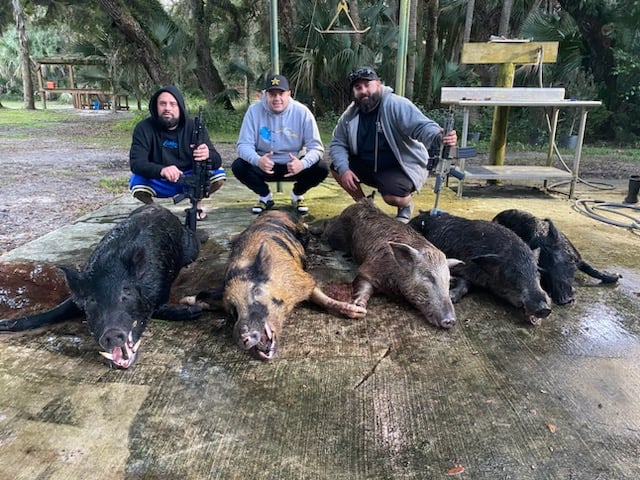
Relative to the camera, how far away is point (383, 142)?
5535mm

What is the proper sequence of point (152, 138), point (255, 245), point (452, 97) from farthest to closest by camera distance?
point (452, 97), point (152, 138), point (255, 245)

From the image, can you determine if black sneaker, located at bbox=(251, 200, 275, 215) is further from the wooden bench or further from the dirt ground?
the wooden bench

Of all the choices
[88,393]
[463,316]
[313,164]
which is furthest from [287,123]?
[88,393]

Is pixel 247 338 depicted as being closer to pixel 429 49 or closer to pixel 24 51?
pixel 429 49

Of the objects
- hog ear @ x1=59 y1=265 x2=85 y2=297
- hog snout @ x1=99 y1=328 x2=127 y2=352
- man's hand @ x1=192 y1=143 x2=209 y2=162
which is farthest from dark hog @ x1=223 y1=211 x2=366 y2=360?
man's hand @ x1=192 y1=143 x2=209 y2=162

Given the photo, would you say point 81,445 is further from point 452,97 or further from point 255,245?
point 452,97

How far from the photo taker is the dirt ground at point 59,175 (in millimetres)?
6109

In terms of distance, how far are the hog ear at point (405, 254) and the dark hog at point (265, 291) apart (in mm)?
537

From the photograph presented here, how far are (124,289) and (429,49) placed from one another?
1376 centimetres

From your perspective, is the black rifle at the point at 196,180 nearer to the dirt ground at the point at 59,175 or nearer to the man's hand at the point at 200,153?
the man's hand at the point at 200,153

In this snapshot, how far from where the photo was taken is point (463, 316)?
11.6 feet

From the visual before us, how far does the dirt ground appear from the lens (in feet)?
20.0

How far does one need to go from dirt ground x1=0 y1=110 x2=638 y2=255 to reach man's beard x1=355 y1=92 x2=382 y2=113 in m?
3.90

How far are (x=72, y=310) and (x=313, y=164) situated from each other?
3.27 m
